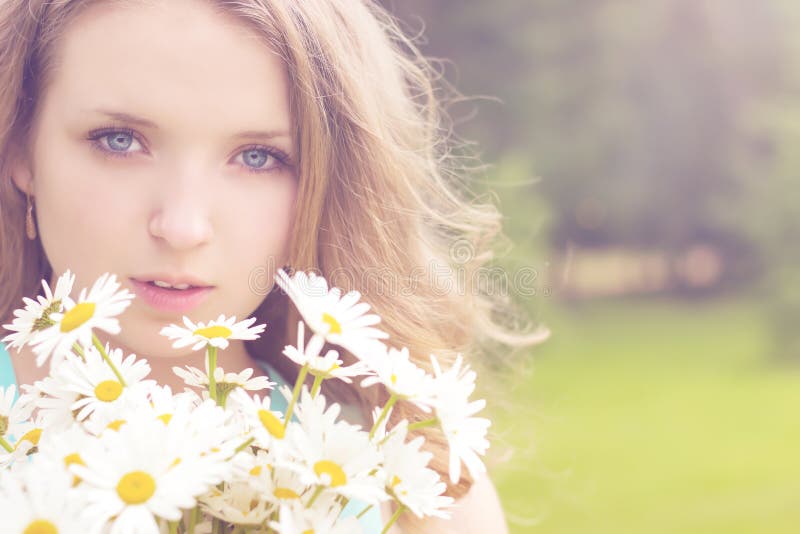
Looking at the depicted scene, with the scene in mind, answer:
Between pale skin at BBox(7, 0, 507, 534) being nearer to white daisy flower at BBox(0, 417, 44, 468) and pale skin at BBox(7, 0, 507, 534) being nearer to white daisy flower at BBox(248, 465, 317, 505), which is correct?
white daisy flower at BBox(0, 417, 44, 468)

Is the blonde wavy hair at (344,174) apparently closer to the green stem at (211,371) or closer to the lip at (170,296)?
the lip at (170,296)

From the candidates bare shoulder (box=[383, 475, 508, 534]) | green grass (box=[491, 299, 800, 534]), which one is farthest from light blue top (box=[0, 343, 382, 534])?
green grass (box=[491, 299, 800, 534])

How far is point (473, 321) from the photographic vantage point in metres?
2.18

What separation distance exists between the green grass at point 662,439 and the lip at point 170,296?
162cm

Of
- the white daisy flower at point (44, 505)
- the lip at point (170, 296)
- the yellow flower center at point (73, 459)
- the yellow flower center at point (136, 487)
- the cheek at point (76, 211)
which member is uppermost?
the cheek at point (76, 211)

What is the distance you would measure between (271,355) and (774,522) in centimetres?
575

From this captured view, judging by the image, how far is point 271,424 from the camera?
0.89 meters

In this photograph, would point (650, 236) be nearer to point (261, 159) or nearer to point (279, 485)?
point (261, 159)

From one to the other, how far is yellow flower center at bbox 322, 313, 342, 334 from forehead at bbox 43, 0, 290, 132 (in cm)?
67

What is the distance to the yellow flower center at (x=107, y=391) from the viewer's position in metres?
0.96

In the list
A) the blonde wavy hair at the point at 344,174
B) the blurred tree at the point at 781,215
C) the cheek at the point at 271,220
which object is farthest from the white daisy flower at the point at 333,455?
the blurred tree at the point at 781,215

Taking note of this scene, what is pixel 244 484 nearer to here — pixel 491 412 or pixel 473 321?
pixel 473 321

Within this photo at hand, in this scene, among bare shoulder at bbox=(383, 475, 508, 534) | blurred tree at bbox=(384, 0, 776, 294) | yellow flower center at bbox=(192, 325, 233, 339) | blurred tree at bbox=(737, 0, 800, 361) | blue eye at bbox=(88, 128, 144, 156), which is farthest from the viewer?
blurred tree at bbox=(384, 0, 776, 294)

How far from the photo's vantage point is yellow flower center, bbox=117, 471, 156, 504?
0.80 meters
